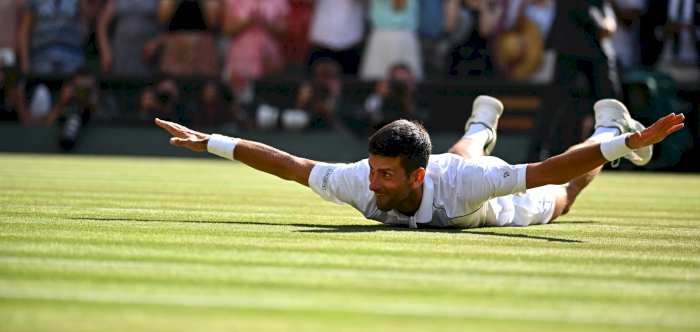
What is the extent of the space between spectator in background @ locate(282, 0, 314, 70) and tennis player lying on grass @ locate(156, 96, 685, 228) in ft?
36.7

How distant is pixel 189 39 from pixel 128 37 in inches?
46.5

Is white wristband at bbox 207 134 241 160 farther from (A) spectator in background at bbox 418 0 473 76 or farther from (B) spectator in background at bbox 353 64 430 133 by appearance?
(A) spectator in background at bbox 418 0 473 76

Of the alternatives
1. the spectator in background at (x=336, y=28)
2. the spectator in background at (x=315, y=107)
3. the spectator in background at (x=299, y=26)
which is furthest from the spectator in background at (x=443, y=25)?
the spectator in background at (x=299, y=26)

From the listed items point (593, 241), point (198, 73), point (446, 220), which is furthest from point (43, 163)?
point (593, 241)

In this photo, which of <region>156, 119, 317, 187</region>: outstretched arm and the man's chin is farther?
<region>156, 119, 317, 187</region>: outstretched arm

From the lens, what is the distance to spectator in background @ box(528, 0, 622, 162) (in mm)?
13648

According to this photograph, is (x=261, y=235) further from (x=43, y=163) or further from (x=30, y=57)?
(x=30, y=57)

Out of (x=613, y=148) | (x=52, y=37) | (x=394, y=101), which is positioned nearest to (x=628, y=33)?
(x=394, y=101)

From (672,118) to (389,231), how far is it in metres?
1.87

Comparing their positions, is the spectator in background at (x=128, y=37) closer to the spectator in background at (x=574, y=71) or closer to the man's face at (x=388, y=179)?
the spectator in background at (x=574, y=71)

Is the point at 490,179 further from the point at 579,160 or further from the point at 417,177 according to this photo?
the point at 579,160

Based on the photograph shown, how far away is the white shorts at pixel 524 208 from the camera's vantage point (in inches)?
294

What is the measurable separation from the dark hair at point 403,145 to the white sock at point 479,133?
1.93m

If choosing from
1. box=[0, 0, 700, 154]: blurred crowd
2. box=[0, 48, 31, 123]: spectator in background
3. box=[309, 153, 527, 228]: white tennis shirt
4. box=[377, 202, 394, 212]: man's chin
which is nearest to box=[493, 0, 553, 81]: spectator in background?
box=[0, 0, 700, 154]: blurred crowd
